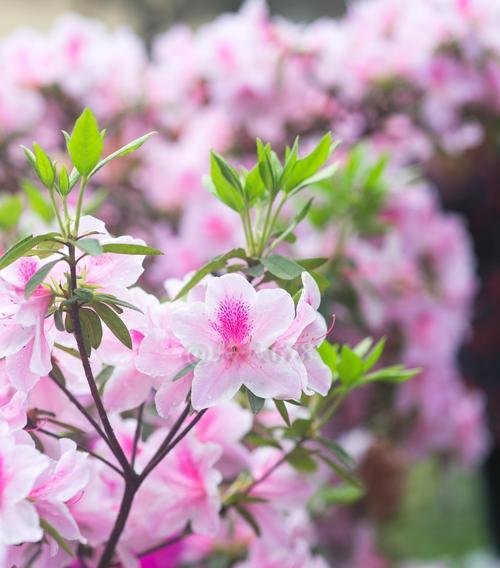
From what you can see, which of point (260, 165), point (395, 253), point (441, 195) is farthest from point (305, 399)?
point (441, 195)

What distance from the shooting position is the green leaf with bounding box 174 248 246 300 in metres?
0.55

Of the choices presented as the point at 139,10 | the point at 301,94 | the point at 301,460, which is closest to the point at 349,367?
the point at 301,460

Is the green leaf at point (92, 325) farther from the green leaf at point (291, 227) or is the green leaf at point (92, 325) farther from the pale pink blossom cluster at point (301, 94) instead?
the pale pink blossom cluster at point (301, 94)

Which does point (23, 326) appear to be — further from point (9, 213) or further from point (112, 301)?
point (9, 213)

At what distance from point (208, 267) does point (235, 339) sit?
0.21 ft

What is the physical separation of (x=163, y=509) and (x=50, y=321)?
172 mm

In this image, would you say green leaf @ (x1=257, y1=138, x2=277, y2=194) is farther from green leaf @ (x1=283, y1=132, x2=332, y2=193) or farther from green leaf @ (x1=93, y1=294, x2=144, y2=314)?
green leaf @ (x1=93, y1=294, x2=144, y2=314)

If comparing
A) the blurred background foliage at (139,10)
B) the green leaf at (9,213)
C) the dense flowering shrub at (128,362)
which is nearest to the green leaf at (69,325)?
the dense flowering shrub at (128,362)

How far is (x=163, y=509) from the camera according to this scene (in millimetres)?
617

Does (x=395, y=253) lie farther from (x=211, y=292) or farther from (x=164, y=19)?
(x=164, y=19)

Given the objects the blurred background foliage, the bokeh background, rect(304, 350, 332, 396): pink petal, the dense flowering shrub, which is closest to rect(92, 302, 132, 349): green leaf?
the dense flowering shrub

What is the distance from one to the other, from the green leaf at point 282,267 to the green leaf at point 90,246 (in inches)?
4.5

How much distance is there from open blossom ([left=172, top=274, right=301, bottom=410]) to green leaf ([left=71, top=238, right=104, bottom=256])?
0.19 feet

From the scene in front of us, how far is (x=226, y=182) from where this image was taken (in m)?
0.58
